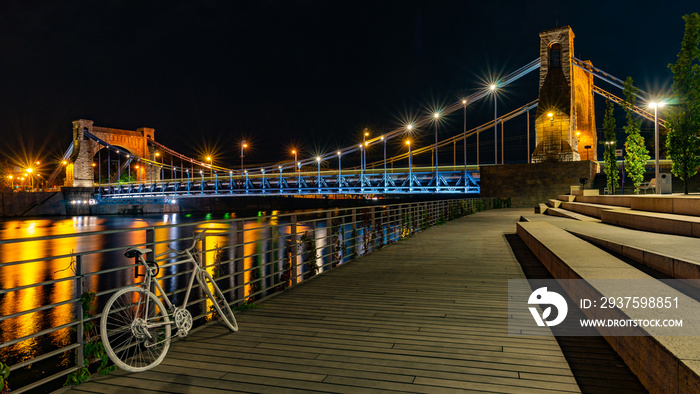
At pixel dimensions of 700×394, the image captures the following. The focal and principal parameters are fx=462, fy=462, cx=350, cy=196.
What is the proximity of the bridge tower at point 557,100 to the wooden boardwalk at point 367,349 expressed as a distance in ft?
92.5

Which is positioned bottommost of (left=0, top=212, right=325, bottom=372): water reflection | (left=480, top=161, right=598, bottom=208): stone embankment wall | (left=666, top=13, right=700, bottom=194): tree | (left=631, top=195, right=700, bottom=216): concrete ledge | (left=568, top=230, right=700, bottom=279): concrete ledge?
(left=0, top=212, right=325, bottom=372): water reflection

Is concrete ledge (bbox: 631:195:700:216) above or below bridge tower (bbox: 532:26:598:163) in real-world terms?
below


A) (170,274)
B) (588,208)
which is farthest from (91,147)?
(588,208)

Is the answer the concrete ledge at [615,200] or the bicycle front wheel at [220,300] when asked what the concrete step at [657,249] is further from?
the concrete ledge at [615,200]

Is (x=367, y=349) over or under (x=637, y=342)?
under

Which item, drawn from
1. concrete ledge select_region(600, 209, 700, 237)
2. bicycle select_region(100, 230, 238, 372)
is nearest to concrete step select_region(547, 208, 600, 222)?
concrete ledge select_region(600, 209, 700, 237)

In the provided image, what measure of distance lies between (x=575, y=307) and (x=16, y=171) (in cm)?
11504

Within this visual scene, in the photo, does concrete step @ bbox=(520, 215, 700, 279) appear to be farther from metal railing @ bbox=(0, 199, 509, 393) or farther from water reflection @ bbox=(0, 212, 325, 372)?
water reflection @ bbox=(0, 212, 325, 372)

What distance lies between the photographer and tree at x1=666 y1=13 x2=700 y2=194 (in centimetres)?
1816

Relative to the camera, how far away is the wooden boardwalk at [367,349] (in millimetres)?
3324

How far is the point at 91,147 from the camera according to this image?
7238cm

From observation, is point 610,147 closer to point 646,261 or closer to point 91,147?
point 646,261

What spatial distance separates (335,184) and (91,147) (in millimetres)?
40910

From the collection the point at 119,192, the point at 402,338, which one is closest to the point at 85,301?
the point at 402,338
